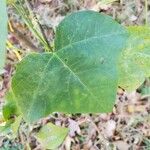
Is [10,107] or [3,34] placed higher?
[3,34]

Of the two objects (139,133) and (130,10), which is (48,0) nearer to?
(130,10)

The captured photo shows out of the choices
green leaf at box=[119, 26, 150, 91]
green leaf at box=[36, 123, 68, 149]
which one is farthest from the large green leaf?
green leaf at box=[36, 123, 68, 149]

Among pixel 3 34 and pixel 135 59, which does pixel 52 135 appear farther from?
pixel 3 34

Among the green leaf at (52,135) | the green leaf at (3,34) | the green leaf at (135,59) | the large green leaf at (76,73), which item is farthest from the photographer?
the green leaf at (52,135)

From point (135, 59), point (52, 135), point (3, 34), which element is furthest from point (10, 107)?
point (3, 34)

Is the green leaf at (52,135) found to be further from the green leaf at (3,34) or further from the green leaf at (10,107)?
the green leaf at (3,34)

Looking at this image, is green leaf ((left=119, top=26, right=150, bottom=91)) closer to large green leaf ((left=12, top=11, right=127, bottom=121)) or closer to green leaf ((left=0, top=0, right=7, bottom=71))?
large green leaf ((left=12, top=11, right=127, bottom=121))

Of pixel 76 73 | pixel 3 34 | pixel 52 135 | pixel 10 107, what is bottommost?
pixel 52 135

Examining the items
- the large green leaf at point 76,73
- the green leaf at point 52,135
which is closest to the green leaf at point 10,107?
the large green leaf at point 76,73
